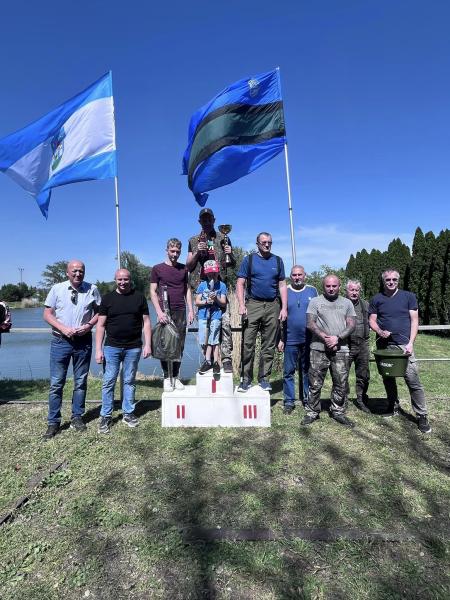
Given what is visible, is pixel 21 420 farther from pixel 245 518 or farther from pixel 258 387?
pixel 245 518

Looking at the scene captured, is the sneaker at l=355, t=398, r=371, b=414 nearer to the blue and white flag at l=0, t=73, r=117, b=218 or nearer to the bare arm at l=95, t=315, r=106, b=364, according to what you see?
the bare arm at l=95, t=315, r=106, b=364

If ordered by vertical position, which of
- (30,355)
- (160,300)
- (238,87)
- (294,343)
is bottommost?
(30,355)

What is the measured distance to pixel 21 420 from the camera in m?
5.54

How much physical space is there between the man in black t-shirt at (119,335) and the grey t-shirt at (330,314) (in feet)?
7.15

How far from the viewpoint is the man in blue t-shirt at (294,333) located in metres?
5.31

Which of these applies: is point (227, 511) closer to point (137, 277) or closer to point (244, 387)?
point (244, 387)

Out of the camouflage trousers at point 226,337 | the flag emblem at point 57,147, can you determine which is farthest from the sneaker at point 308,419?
the flag emblem at point 57,147

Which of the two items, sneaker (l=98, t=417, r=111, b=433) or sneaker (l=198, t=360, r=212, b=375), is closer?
sneaker (l=98, t=417, r=111, b=433)

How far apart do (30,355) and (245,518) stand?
1970 centimetres

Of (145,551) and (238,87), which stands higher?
(238,87)

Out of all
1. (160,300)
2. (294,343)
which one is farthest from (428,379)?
(160,300)

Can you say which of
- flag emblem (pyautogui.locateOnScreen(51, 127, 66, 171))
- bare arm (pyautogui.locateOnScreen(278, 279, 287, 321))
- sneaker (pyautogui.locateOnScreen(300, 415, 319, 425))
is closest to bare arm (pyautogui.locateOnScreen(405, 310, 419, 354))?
sneaker (pyautogui.locateOnScreen(300, 415, 319, 425))

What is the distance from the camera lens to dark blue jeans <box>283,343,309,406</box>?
5359 mm

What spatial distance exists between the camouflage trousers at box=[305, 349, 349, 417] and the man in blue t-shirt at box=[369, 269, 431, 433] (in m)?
0.67
